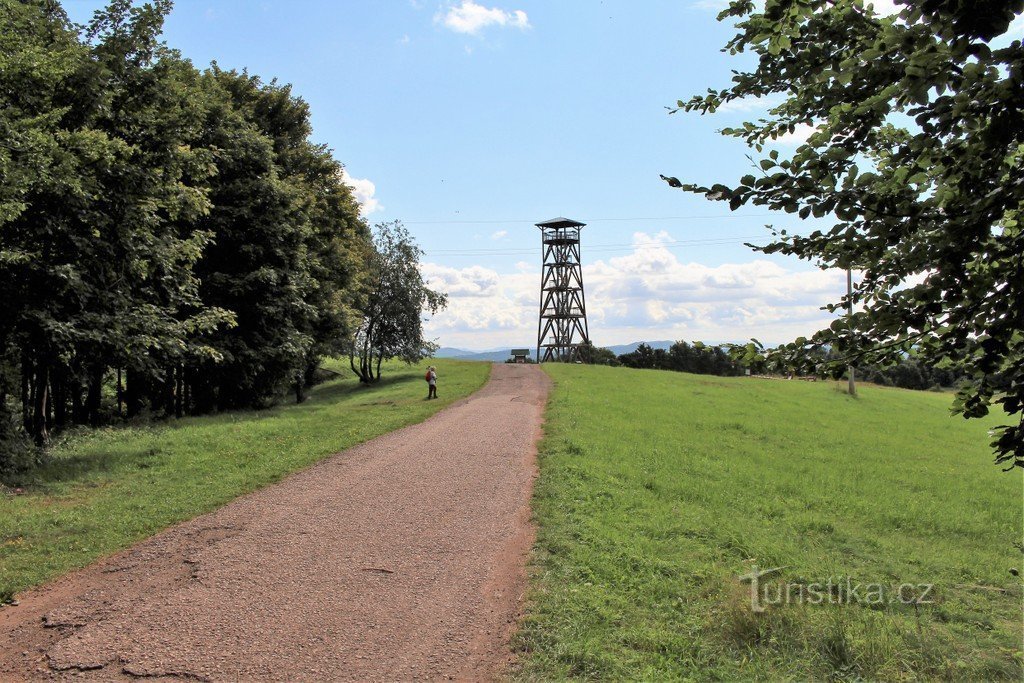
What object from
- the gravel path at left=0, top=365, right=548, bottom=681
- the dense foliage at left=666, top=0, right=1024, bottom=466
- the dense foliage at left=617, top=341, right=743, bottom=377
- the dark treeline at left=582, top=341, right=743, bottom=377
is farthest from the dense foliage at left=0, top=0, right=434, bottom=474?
the dense foliage at left=617, top=341, right=743, bottom=377

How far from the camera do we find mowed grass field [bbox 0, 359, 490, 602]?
7941 mm

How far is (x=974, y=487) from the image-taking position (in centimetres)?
1522

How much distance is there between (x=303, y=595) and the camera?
6.56m

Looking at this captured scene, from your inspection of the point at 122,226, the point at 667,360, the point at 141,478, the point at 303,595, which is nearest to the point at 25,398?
the point at 122,226

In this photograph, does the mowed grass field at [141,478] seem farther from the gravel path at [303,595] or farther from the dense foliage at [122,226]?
the dense foliage at [122,226]

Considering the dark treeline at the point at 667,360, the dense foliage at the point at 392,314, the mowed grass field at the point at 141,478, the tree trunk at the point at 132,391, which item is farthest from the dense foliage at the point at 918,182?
the dark treeline at the point at 667,360

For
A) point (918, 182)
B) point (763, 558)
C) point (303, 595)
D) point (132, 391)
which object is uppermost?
point (918, 182)

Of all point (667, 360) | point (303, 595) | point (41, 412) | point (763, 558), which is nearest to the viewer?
point (303, 595)

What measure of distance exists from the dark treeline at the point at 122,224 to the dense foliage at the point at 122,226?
0.04m

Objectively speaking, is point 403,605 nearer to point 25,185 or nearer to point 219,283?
point 25,185

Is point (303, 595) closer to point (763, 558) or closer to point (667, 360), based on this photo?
point (763, 558)

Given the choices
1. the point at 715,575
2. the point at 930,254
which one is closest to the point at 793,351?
the point at 930,254

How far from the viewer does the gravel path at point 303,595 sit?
5285 mm

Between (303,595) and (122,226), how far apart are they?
36.9 ft
